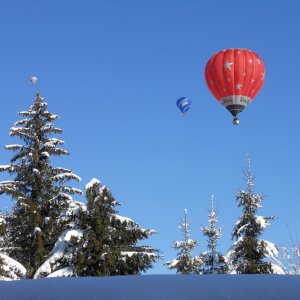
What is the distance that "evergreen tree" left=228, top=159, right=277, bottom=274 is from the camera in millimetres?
32312

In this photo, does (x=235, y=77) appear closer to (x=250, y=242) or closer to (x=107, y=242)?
(x=250, y=242)

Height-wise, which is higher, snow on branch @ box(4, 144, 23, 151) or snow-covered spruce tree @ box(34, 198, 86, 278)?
snow on branch @ box(4, 144, 23, 151)

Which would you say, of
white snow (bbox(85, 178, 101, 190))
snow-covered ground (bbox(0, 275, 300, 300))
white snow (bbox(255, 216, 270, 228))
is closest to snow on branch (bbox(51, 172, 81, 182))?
white snow (bbox(85, 178, 101, 190))

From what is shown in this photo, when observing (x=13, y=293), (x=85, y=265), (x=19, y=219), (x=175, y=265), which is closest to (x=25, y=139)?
(x=19, y=219)

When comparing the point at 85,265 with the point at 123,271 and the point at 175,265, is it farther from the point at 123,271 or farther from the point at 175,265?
the point at 175,265

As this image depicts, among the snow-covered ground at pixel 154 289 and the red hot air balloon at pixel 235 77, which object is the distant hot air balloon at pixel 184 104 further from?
the snow-covered ground at pixel 154 289

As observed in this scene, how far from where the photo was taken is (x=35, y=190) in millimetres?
31344

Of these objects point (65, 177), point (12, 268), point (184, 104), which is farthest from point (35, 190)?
point (184, 104)

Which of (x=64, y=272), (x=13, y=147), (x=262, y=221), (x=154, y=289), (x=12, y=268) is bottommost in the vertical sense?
(x=154, y=289)

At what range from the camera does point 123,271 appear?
22.8 meters

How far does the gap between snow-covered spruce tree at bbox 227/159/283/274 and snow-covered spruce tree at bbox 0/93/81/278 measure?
9.37m

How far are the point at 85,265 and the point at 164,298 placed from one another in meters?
19.4

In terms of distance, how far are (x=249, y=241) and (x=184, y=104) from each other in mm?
22817

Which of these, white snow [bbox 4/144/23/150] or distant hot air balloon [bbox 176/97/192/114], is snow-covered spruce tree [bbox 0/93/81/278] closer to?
white snow [bbox 4/144/23/150]
